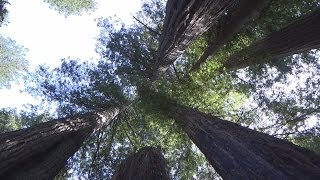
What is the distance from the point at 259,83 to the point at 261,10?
2.89 metres

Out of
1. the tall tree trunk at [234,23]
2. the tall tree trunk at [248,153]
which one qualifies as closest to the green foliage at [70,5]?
the tall tree trunk at [234,23]

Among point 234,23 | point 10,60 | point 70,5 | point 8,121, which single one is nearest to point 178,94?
point 234,23

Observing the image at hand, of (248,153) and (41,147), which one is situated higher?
(41,147)

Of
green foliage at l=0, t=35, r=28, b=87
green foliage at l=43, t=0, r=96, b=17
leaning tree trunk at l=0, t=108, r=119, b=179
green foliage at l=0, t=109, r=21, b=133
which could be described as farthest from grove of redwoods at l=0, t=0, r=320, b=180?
green foliage at l=0, t=35, r=28, b=87

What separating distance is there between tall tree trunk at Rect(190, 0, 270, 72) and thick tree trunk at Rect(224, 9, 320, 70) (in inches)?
25.3

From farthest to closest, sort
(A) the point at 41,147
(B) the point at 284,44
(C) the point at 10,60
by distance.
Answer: (C) the point at 10,60, (B) the point at 284,44, (A) the point at 41,147

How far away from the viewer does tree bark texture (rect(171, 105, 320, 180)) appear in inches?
190

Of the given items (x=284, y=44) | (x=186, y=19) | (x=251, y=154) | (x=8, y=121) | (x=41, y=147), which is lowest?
(x=251, y=154)

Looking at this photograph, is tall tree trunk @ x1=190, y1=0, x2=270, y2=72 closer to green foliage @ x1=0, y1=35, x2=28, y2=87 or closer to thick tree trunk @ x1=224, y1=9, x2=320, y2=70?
thick tree trunk @ x1=224, y1=9, x2=320, y2=70

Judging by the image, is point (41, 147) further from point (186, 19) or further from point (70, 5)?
point (70, 5)

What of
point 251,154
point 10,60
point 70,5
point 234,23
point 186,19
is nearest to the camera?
point 251,154

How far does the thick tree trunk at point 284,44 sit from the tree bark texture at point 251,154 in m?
3.34

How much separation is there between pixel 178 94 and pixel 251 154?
6114 millimetres

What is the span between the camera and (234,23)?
1106 centimetres
